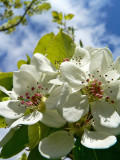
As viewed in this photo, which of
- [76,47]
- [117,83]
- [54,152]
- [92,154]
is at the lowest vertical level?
[92,154]

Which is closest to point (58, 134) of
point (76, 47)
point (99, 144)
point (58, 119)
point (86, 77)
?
point (58, 119)

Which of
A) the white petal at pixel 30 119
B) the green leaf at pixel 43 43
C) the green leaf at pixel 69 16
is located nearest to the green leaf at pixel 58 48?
the green leaf at pixel 43 43

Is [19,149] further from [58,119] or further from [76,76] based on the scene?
[76,76]

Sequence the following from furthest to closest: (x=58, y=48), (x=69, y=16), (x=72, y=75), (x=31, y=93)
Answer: (x=69, y=16) < (x=58, y=48) < (x=31, y=93) < (x=72, y=75)

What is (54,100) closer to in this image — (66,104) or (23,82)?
(66,104)

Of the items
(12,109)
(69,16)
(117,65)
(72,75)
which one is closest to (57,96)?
(72,75)

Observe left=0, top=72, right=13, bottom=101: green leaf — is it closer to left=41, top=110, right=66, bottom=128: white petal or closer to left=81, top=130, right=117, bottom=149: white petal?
left=41, top=110, right=66, bottom=128: white petal

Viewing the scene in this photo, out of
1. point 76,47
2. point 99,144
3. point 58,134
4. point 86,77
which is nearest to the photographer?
point 99,144
